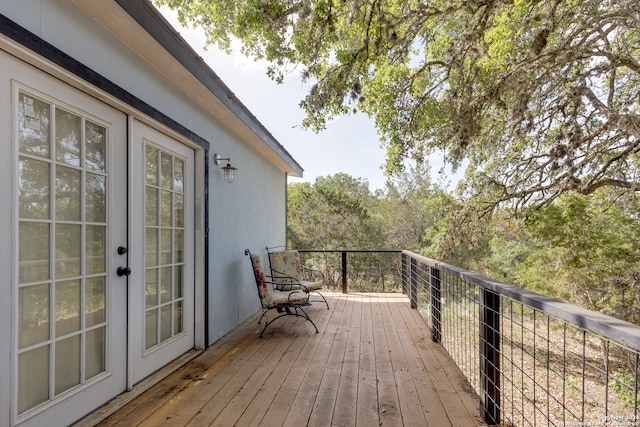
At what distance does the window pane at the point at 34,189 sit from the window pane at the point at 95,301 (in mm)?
532

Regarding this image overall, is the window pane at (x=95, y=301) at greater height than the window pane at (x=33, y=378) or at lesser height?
greater

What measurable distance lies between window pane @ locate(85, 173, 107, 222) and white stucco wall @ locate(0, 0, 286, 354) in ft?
1.71

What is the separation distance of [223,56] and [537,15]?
4790 mm

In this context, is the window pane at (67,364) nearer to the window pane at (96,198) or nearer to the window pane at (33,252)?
the window pane at (33,252)

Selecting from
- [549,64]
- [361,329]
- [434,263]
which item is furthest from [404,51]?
[361,329]

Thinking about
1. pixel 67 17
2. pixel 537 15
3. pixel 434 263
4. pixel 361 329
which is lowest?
pixel 361 329

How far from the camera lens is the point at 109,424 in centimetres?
197

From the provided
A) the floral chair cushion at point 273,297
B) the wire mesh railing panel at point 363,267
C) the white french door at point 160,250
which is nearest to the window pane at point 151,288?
the white french door at point 160,250

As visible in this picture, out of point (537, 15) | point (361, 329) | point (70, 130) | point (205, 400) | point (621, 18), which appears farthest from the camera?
point (361, 329)

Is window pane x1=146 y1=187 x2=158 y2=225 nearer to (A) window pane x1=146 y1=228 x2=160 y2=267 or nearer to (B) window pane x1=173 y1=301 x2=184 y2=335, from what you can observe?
(A) window pane x1=146 y1=228 x2=160 y2=267

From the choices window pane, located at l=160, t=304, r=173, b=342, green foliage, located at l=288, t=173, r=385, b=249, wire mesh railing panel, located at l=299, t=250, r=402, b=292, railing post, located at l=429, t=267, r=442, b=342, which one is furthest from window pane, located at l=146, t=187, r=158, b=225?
green foliage, located at l=288, t=173, r=385, b=249

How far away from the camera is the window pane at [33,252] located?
1658 mm

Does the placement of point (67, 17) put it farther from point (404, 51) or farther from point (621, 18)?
point (621, 18)

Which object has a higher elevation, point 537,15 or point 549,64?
point 537,15
